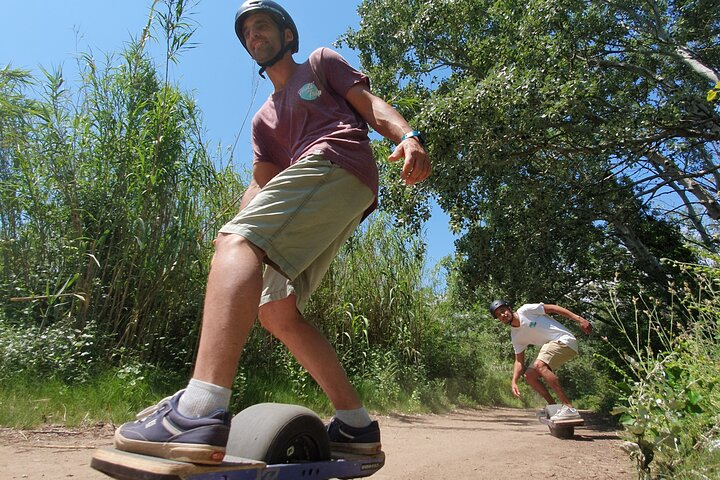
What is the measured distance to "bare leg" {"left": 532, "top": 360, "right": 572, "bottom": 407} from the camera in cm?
561

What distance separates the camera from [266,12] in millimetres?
2082

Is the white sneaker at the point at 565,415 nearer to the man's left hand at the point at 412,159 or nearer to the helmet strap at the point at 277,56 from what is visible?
the man's left hand at the point at 412,159

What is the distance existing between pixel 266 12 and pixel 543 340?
529cm

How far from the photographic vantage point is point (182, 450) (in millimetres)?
1286

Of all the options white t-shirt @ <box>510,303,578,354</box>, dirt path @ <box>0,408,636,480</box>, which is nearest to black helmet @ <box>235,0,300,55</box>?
dirt path @ <box>0,408,636,480</box>

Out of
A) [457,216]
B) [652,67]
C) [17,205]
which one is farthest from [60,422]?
[652,67]

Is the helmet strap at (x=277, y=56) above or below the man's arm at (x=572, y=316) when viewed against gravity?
above

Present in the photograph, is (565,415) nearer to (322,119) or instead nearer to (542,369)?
(542,369)

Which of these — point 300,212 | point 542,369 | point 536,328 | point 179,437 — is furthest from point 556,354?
point 179,437

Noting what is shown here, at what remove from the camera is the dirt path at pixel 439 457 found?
269 centimetres

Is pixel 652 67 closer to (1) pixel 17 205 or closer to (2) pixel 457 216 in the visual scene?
(2) pixel 457 216

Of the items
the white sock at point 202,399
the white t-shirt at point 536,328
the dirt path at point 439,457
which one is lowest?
the dirt path at point 439,457

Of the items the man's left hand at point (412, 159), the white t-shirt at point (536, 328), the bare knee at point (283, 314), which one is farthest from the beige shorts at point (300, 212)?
the white t-shirt at point (536, 328)

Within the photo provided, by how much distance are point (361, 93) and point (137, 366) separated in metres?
3.25
